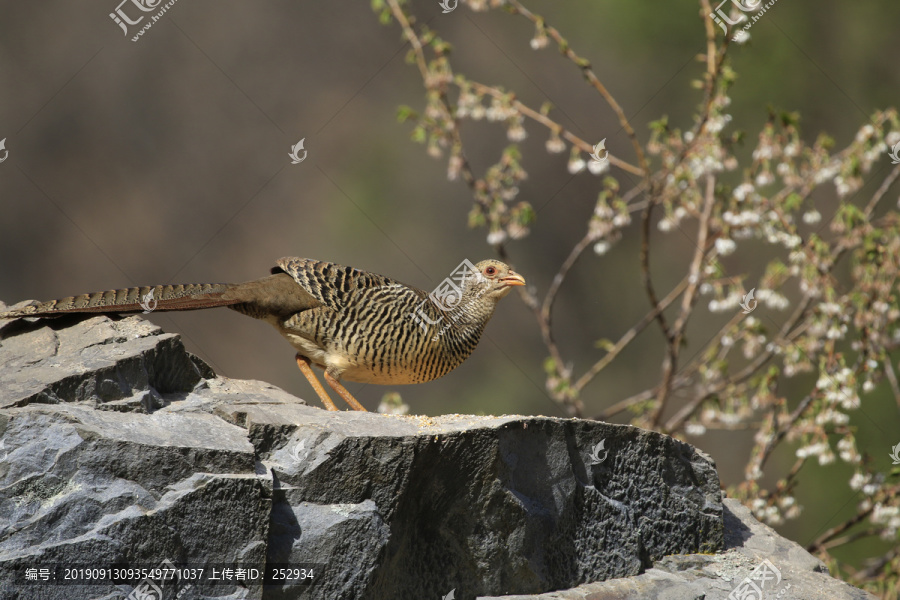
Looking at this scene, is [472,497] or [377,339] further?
[377,339]

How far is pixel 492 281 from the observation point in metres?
4.55

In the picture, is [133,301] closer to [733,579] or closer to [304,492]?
[304,492]

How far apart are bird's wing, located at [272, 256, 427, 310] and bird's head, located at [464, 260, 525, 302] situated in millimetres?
529

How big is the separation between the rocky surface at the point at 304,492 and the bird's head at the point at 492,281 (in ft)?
4.35

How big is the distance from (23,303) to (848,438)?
456 cm

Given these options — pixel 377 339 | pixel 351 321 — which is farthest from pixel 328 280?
pixel 377 339

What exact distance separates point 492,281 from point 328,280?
92cm

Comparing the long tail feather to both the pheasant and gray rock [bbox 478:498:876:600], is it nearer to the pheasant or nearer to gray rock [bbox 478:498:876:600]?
the pheasant

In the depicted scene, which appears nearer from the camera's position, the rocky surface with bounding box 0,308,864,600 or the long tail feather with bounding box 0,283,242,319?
the rocky surface with bounding box 0,308,864,600

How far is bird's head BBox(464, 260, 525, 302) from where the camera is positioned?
454cm

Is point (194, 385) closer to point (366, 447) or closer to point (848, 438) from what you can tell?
point (366, 447)

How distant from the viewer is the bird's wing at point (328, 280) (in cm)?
404

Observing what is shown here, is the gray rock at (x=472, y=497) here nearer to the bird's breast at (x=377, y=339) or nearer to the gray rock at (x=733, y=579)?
the gray rock at (x=733, y=579)

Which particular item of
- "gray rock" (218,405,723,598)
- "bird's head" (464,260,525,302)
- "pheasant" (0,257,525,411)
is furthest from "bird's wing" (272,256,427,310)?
"gray rock" (218,405,723,598)
